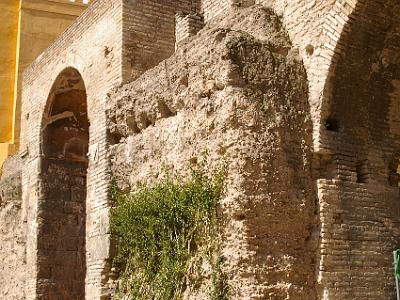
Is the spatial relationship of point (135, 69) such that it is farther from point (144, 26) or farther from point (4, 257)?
point (4, 257)

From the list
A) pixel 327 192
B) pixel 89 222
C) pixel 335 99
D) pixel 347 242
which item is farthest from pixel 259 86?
pixel 89 222

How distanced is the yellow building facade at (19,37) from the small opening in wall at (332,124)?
10.7 m

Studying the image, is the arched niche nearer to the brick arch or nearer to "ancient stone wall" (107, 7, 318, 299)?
"ancient stone wall" (107, 7, 318, 299)

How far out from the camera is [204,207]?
23.1 feet

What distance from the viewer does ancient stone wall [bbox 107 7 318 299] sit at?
21.6ft

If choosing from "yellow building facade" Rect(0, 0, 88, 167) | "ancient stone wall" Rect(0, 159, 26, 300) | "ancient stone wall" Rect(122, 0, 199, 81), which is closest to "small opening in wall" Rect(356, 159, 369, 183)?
"ancient stone wall" Rect(122, 0, 199, 81)

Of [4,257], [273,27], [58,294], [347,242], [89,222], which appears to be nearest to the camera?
[347,242]

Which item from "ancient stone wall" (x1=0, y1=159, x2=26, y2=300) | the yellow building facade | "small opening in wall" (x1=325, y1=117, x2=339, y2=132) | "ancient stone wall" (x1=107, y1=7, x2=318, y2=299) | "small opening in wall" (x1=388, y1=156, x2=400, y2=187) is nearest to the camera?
"ancient stone wall" (x1=107, y1=7, x2=318, y2=299)

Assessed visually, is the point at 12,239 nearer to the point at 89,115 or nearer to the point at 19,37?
the point at 89,115

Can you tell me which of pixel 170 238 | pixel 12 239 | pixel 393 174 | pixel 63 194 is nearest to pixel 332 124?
pixel 393 174

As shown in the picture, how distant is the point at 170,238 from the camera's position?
7.46m

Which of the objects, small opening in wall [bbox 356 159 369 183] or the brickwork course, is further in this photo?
small opening in wall [bbox 356 159 369 183]

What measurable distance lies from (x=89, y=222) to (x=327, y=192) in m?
3.76

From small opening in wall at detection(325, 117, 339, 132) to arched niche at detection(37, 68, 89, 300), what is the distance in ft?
18.1
